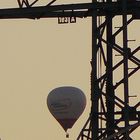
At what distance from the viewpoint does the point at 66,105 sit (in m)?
62.0

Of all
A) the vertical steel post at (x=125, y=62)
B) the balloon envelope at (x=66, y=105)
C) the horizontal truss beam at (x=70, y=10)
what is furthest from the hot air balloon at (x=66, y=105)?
the vertical steel post at (x=125, y=62)

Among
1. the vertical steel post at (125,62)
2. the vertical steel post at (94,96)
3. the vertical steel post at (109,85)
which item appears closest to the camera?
the vertical steel post at (125,62)

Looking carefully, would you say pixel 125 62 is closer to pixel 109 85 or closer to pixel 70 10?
pixel 109 85

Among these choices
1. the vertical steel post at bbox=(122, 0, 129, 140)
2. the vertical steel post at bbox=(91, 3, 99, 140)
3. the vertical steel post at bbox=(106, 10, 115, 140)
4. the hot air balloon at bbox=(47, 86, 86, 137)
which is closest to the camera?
the vertical steel post at bbox=(122, 0, 129, 140)

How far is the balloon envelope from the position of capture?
203ft

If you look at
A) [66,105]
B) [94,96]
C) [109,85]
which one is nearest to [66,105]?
[66,105]

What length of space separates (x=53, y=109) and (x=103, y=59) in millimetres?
10325

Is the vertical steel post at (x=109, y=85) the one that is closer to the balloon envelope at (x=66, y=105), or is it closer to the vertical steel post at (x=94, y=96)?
the vertical steel post at (x=94, y=96)

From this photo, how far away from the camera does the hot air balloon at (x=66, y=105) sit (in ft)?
203

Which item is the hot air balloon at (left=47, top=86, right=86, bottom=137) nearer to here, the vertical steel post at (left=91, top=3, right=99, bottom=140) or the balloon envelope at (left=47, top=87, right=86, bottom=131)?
the balloon envelope at (left=47, top=87, right=86, bottom=131)

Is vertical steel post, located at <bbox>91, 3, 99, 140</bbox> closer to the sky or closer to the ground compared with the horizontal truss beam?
closer to the ground

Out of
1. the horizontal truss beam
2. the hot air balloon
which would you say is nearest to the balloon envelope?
the hot air balloon

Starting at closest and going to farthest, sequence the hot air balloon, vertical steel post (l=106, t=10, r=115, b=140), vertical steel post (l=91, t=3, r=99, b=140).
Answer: vertical steel post (l=91, t=3, r=99, b=140), vertical steel post (l=106, t=10, r=115, b=140), the hot air balloon

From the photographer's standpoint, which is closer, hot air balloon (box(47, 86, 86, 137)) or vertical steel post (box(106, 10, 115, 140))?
vertical steel post (box(106, 10, 115, 140))
